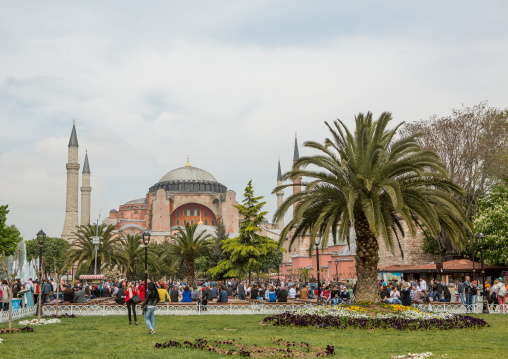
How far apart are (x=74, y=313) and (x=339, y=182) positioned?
10.2 meters

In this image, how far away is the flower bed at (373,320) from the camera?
13.8m

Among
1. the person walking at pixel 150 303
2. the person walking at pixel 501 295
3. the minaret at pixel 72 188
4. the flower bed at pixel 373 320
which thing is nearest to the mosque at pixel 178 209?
the minaret at pixel 72 188

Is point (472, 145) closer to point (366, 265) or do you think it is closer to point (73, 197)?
point (366, 265)

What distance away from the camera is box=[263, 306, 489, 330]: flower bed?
13781 millimetres

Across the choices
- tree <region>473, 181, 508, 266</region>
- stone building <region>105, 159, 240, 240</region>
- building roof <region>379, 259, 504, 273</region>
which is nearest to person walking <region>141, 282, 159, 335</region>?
building roof <region>379, 259, 504, 273</region>

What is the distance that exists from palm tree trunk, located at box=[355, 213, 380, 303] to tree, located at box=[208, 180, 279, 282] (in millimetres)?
20335

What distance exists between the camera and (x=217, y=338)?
456 inches

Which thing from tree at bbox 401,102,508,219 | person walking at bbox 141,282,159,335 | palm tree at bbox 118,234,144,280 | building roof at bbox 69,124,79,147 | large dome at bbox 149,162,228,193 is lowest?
person walking at bbox 141,282,159,335

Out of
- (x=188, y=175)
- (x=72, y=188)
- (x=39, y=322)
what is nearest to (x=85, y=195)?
(x=72, y=188)

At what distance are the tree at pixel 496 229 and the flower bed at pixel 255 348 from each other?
24582mm

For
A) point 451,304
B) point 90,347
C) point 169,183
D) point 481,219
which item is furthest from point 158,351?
point 169,183

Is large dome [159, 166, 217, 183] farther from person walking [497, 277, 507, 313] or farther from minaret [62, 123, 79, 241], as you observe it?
person walking [497, 277, 507, 313]

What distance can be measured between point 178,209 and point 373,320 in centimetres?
7855

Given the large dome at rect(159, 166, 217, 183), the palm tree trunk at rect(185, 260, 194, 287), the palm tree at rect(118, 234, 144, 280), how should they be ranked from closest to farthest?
the palm tree trunk at rect(185, 260, 194, 287), the palm tree at rect(118, 234, 144, 280), the large dome at rect(159, 166, 217, 183)
